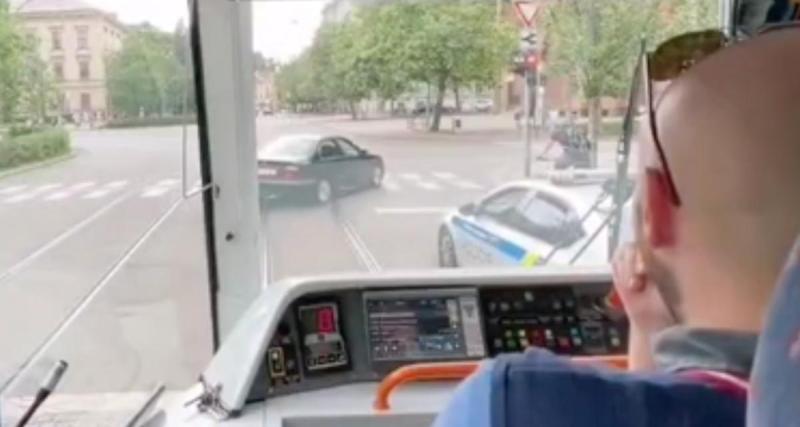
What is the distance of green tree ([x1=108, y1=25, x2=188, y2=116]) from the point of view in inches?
89.7

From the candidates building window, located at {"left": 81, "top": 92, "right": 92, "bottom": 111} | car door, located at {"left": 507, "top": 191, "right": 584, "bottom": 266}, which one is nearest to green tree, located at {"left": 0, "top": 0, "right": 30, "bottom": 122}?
building window, located at {"left": 81, "top": 92, "right": 92, "bottom": 111}

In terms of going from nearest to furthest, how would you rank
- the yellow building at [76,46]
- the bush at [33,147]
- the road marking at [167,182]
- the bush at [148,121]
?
the bush at [33,147]
the yellow building at [76,46]
the bush at [148,121]
the road marking at [167,182]

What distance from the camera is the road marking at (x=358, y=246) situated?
303 centimetres

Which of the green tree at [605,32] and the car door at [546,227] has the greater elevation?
the green tree at [605,32]

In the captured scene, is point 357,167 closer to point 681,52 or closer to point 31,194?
point 31,194

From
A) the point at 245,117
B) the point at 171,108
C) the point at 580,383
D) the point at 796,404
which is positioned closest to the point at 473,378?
the point at 580,383

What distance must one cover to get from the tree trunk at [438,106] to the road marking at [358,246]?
393mm

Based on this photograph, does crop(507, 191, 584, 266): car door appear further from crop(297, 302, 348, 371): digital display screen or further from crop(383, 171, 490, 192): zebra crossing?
crop(297, 302, 348, 371): digital display screen

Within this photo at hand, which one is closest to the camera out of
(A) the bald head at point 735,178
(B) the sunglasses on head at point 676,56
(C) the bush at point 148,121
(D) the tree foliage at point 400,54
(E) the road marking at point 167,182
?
(A) the bald head at point 735,178

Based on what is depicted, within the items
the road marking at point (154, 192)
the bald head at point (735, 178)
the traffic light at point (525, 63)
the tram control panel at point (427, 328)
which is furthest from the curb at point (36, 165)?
the traffic light at point (525, 63)

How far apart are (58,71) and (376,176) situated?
1342mm

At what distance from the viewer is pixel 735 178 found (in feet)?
2.52

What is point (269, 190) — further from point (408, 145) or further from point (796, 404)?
point (796, 404)

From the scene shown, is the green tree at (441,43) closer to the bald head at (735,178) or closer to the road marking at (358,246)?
the road marking at (358,246)
